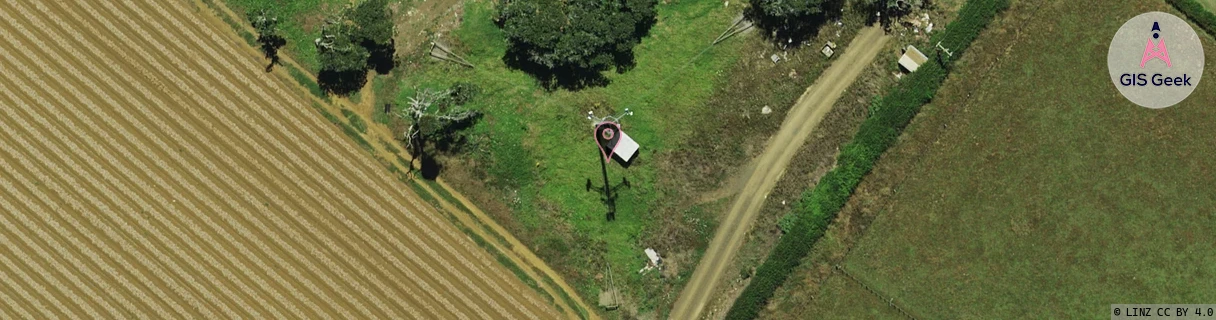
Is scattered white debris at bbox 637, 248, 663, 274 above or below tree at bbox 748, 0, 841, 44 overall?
below

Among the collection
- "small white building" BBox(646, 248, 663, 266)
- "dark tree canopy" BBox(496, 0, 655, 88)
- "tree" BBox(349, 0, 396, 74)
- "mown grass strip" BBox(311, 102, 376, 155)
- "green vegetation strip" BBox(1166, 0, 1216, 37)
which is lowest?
"mown grass strip" BBox(311, 102, 376, 155)

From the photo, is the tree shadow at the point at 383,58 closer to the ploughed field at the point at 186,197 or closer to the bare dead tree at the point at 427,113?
the bare dead tree at the point at 427,113

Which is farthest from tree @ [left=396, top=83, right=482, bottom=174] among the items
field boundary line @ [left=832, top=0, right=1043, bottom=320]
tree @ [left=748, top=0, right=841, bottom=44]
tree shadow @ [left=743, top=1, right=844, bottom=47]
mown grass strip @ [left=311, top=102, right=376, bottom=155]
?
field boundary line @ [left=832, top=0, right=1043, bottom=320]

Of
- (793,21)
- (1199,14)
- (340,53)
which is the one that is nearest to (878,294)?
(793,21)

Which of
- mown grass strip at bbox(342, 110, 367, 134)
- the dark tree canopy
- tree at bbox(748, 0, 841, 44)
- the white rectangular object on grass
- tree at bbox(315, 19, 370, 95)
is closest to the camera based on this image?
the dark tree canopy

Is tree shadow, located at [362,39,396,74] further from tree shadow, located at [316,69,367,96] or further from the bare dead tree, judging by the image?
the bare dead tree

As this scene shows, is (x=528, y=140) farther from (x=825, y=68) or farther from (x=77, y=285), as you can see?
(x=77, y=285)

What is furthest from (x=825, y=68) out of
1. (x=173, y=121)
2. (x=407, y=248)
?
(x=173, y=121)
